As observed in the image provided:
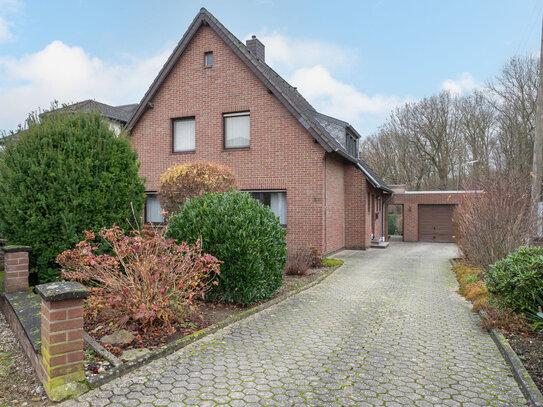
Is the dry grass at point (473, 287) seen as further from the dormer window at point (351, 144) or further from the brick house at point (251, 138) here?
the dormer window at point (351, 144)

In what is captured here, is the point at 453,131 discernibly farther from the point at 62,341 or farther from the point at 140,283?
the point at 62,341

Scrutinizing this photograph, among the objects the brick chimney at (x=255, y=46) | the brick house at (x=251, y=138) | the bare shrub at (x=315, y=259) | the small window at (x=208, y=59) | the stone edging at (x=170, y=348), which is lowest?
the stone edging at (x=170, y=348)

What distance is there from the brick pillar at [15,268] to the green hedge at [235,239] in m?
2.19

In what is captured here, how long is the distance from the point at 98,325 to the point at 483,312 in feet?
19.3

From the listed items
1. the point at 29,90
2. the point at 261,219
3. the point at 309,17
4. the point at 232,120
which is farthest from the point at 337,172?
the point at 29,90

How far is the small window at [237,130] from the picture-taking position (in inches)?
545

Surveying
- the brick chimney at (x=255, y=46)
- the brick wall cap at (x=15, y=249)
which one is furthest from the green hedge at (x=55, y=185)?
the brick chimney at (x=255, y=46)

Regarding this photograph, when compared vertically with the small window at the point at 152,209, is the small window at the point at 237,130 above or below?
above

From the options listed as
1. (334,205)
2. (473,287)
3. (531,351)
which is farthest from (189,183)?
(531,351)

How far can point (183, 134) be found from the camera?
14.9 meters

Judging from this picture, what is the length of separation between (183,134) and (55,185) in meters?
9.52

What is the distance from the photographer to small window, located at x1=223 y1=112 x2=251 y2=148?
13844 millimetres

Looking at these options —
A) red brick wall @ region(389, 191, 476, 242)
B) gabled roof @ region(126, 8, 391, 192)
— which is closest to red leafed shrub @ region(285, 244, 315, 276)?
gabled roof @ region(126, 8, 391, 192)

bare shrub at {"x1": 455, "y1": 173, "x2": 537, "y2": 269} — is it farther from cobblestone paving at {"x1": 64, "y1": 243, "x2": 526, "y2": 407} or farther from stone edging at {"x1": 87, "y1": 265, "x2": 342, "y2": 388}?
stone edging at {"x1": 87, "y1": 265, "x2": 342, "y2": 388}
